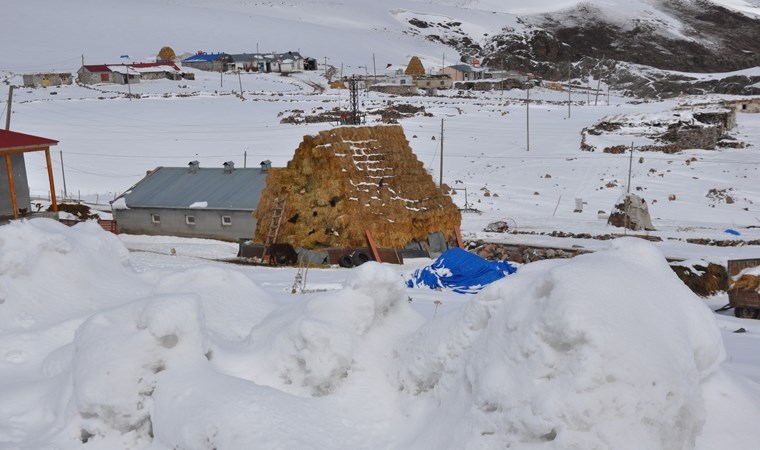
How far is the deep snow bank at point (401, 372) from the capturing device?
4957mm

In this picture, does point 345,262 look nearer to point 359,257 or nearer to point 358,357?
point 359,257

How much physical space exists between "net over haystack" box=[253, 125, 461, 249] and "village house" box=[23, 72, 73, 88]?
64.7 meters

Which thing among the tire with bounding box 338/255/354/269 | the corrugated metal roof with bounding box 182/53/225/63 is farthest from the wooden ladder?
the corrugated metal roof with bounding box 182/53/225/63

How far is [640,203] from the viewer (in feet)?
92.1

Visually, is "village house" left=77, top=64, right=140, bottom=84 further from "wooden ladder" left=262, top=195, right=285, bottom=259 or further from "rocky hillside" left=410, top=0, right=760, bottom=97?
"wooden ladder" left=262, top=195, right=285, bottom=259

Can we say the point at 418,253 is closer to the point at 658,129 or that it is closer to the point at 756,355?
the point at 756,355

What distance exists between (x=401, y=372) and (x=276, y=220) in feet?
54.4

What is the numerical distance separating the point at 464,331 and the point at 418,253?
52.3 feet

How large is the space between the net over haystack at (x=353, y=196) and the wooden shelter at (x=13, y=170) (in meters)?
7.06

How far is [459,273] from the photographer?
55.5ft

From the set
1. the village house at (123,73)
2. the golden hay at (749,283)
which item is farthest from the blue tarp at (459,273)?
the village house at (123,73)

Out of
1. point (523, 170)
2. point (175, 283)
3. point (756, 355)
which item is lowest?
point (523, 170)

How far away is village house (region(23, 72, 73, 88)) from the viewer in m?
78.8

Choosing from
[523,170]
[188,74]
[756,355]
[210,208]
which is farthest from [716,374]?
[188,74]
